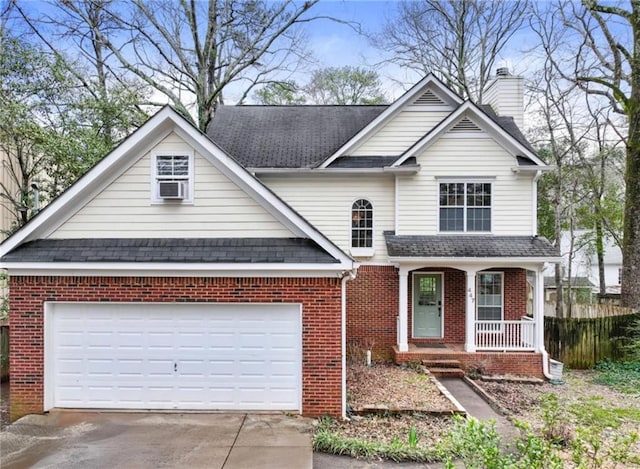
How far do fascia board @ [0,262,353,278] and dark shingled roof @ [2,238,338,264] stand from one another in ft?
0.29

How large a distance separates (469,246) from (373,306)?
3.40m

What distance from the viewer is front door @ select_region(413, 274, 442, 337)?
41.4 ft

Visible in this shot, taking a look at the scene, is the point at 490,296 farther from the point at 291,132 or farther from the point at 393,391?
the point at 291,132

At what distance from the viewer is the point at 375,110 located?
15.5 meters

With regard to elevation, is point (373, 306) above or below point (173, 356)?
above

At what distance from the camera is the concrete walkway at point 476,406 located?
291 inches

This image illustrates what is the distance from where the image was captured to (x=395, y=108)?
1275 cm

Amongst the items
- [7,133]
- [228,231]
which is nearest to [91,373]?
[228,231]

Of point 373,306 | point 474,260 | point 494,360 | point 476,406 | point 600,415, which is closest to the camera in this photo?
point 600,415

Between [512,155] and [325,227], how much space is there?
20.2ft

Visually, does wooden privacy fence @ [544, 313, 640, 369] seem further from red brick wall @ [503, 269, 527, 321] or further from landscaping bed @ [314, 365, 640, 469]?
red brick wall @ [503, 269, 527, 321]

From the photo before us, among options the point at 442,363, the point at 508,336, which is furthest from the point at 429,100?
the point at 442,363

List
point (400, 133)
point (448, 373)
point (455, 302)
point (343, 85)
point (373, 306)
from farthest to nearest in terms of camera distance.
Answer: point (343, 85) < point (400, 133) < point (455, 302) < point (373, 306) < point (448, 373)

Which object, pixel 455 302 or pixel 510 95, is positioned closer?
pixel 455 302
